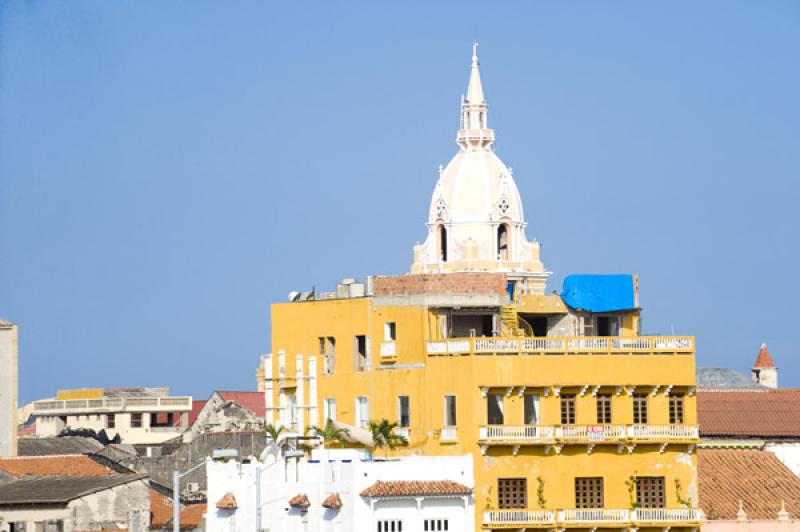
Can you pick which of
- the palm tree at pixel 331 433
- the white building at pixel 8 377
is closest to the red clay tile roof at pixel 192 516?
the palm tree at pixel 331 433

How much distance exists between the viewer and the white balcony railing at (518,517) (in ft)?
333

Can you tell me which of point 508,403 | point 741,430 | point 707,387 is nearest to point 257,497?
point 508,403

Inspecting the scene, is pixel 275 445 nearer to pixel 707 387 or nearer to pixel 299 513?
pixel 299 513

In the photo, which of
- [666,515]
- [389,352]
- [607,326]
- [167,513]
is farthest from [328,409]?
[167,513]

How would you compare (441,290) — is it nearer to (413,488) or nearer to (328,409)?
(328,409)

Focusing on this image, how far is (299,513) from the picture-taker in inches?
4092

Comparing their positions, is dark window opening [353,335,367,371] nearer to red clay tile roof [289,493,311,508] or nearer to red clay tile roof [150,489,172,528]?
red clay tile roof [289,493,311,508]

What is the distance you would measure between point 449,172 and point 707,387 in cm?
2458

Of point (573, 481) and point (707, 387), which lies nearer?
point (573, 481)

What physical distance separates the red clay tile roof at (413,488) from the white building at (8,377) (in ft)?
235

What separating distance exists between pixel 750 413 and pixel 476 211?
95.6ft

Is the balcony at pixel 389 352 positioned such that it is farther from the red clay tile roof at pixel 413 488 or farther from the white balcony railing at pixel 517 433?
the red clay tile roof at pixel 413 488

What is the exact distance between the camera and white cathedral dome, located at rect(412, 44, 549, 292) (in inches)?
7126

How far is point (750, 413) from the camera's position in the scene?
163 m
